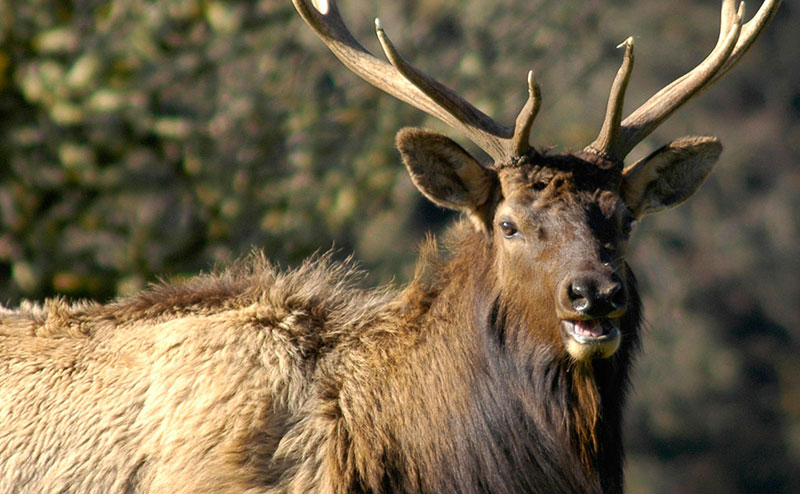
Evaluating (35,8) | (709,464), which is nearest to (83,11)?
(35,8)

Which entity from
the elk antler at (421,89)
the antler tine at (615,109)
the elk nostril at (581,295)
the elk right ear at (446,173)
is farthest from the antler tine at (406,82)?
the elk nostril at (581,295)

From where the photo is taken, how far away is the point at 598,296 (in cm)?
548

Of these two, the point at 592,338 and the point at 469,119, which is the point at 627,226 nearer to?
the point at 592,338

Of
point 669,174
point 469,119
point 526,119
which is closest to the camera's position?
point 526,119

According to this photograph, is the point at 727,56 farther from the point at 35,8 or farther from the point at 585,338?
the point at 35,8

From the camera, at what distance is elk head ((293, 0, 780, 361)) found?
5.64 m

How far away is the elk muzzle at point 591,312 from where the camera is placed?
550 centimetres

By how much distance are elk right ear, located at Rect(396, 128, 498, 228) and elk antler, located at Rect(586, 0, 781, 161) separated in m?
0.67

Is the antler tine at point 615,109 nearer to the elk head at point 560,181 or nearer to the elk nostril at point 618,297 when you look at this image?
the elk head at point 560,181

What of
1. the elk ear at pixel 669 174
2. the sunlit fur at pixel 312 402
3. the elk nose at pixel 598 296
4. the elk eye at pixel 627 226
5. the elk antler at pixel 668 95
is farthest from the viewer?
the elk ear at pixel 669 174

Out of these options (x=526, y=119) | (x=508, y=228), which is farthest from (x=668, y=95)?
(x=508, y=228)

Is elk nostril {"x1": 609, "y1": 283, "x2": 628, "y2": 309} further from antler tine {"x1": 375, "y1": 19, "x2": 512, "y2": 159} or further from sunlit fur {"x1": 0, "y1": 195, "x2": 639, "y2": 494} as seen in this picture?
antler tine {"x1": 375, "y1": 19, "x2": 512, "y2": 159}

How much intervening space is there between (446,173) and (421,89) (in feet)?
1.66

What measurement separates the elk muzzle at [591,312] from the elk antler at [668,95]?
1053 millimetres
